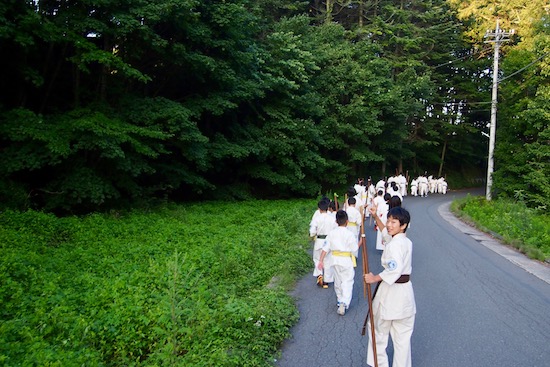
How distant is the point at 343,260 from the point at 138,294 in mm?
3180

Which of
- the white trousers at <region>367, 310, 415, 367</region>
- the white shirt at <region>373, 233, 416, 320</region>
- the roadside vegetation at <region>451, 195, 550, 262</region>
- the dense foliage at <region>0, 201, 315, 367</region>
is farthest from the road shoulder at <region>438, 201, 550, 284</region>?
the white shirt at <region>373, 233, 416, 320</region>

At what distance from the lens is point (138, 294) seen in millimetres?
5617

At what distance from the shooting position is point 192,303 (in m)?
5.50

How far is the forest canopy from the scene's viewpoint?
37.4 feet

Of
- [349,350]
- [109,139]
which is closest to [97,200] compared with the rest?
[109,139]

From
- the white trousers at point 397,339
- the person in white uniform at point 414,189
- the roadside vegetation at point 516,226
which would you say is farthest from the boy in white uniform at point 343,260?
the person in white uniform at point 414,189

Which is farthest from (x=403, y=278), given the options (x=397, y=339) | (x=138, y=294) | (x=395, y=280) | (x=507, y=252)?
(x=507, y=252)

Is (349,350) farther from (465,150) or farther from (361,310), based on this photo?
(465,150)

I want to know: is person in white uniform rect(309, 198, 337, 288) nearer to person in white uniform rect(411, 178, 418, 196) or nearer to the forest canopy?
the forest canopy

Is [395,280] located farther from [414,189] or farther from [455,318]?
[414,189]

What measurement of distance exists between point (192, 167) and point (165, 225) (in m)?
6.52

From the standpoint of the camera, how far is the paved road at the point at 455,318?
4.99m

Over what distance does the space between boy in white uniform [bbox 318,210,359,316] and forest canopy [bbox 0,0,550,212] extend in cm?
752

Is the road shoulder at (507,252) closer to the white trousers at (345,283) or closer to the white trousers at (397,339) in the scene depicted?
the white trousers at (345,283)
